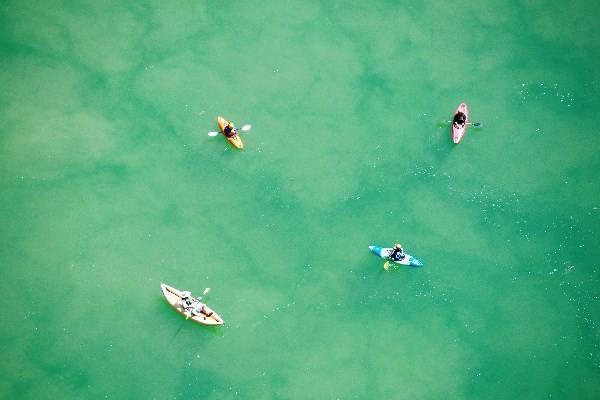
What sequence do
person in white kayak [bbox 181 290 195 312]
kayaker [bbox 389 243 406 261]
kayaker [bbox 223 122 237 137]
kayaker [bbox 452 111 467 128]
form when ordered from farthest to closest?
kayaker [bbox 452 111 467 128] < kayaker [bbox 223 122 237 137] < kayaker [bbox 389 243 406 261] < person in white kayak [bbox 181 290 195 312]

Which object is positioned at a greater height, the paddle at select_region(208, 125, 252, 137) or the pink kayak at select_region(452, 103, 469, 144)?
the pink kayak at select_region(452, 103, 469, 144)

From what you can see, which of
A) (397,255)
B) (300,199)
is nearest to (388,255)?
(397,255)

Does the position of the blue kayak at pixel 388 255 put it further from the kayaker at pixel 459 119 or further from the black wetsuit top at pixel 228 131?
the black wetsuit top at pixel 228 131

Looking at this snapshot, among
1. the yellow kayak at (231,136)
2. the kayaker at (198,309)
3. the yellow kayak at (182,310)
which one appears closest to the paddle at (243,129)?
the yellow kayak at (231,136)

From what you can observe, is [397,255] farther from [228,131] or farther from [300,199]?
[228,131]

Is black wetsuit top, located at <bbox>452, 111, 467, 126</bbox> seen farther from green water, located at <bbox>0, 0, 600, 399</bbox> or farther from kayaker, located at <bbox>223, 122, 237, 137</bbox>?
kayaker, located at <bbox>223, 122, 237, 137</bbox>

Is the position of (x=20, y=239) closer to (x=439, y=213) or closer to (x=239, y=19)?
(x=239, y=19)

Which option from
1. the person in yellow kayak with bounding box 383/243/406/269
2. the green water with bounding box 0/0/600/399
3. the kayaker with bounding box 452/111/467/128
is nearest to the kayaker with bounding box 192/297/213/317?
the green water with bounding box 0/0/600/399
